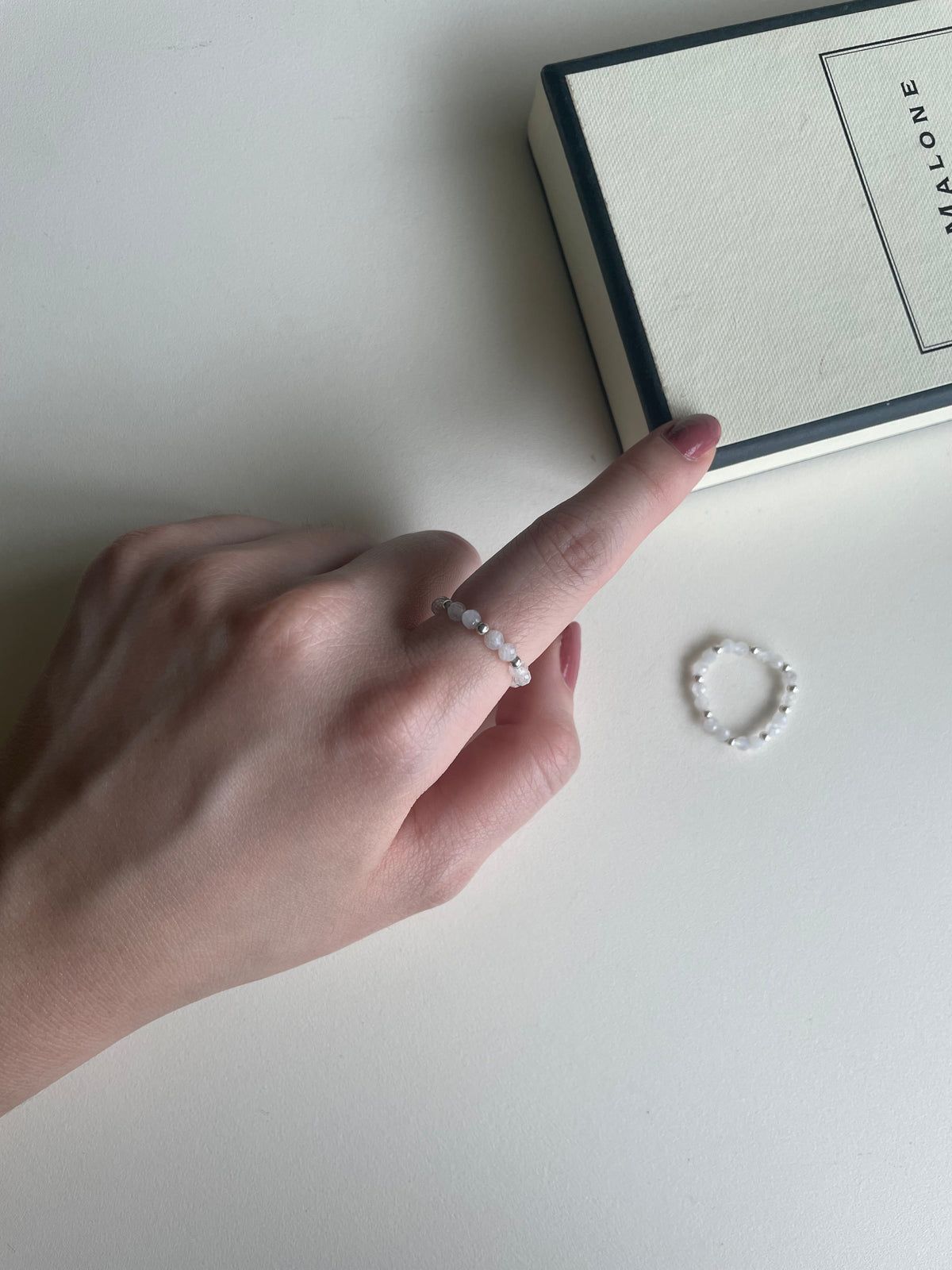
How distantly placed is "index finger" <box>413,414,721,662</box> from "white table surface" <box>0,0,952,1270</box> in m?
0.14

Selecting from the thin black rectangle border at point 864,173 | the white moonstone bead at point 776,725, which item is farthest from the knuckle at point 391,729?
the thin black rectangle border at point 864,173

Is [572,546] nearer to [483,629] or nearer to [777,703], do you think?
[483,629]

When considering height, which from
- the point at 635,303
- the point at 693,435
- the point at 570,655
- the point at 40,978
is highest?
the point at 635,303

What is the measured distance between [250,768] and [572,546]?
26 cm

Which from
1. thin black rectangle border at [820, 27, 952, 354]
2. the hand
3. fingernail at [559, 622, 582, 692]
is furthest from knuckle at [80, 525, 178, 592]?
thin black rectangle border at [820, 27, 952, 354]

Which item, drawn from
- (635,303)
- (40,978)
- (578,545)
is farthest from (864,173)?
(40,978)

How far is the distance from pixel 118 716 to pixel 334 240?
0.45 m

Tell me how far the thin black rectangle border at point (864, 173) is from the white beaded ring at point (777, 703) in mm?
271

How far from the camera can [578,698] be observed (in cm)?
77

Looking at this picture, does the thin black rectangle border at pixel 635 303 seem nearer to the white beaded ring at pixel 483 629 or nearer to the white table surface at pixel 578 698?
the white table surface at pixel 578 698

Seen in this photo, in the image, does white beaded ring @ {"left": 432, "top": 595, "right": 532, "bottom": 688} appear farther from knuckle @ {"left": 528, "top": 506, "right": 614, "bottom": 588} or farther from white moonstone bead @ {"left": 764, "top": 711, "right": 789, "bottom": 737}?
white moonstone bead @ {"left": 764, "top": 711, "right": 789, "bottom": 737}

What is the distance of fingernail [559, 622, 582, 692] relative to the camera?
2.49 feet

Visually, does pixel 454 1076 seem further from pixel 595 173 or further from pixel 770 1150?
pixel 595 173

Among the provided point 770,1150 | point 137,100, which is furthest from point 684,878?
point 137,100
